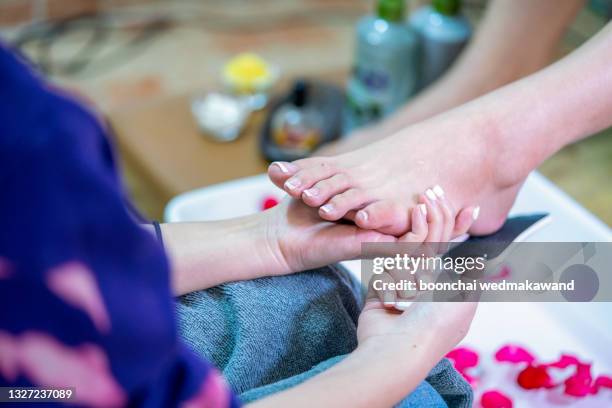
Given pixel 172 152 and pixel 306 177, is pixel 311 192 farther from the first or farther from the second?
pixel 172 152

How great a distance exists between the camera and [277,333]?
2.15 ft

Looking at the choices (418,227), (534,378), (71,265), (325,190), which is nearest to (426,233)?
(418,227)

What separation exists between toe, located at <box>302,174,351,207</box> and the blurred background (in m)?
0.56

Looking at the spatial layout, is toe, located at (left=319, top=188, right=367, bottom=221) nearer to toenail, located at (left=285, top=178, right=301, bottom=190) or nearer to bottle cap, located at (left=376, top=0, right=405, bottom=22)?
toenail, located at (left=285, top=178, right=301, bottom=190)

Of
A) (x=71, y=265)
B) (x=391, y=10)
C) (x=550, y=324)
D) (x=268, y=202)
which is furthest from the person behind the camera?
(x=391, y=10)

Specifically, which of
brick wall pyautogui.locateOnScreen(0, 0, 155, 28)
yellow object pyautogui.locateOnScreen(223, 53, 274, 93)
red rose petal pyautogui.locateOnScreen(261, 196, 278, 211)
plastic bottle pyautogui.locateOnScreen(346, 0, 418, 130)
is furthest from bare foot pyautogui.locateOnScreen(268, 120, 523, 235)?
brick wall pyautogui.locateOnScreen(0, 0, 155, 28)

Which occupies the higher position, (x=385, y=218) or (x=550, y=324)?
(x=385, y=218)

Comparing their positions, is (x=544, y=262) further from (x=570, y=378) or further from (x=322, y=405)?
(x=322, y=405)

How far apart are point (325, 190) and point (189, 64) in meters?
1.24

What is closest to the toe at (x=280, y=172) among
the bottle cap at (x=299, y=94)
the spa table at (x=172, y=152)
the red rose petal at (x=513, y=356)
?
the red rose petal at (x=513, y=356)

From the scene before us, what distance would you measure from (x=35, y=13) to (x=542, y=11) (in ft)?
4.51

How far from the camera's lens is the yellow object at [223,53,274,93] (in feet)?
5.00

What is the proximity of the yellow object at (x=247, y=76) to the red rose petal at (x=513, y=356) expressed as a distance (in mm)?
876

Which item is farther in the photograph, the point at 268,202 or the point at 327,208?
the point at 268,202
